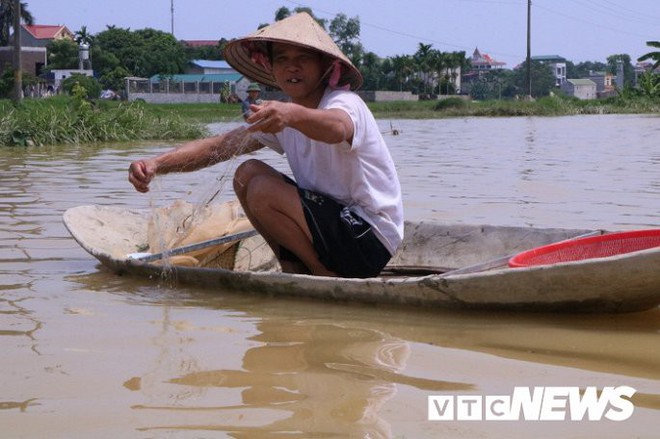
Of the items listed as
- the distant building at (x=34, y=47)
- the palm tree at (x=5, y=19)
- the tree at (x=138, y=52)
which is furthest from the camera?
the tree at (x=138, y=52)

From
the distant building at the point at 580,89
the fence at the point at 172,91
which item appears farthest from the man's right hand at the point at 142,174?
the distant building at the point at 580,89

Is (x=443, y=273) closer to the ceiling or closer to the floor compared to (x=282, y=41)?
closer to the floor

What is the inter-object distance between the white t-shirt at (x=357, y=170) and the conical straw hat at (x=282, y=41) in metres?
0.11

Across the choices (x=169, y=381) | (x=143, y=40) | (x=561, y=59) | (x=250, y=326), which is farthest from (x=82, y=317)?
(x=561, y=59)

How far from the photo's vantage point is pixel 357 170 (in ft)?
11.5

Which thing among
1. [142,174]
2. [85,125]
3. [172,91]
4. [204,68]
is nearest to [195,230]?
[142,174]

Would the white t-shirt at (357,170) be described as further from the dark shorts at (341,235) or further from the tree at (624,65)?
the tree at (624,65)

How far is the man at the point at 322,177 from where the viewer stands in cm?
348

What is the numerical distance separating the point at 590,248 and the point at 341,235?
0.92 metres

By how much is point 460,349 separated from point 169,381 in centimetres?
86

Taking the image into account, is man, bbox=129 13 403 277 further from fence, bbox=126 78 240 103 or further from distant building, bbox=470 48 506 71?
distant building, bbox=470 48 506 71

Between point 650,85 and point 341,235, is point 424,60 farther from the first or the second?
point 341,235

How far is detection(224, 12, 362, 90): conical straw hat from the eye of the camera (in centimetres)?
345

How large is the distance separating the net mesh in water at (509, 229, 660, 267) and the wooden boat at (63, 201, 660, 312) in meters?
0.12
